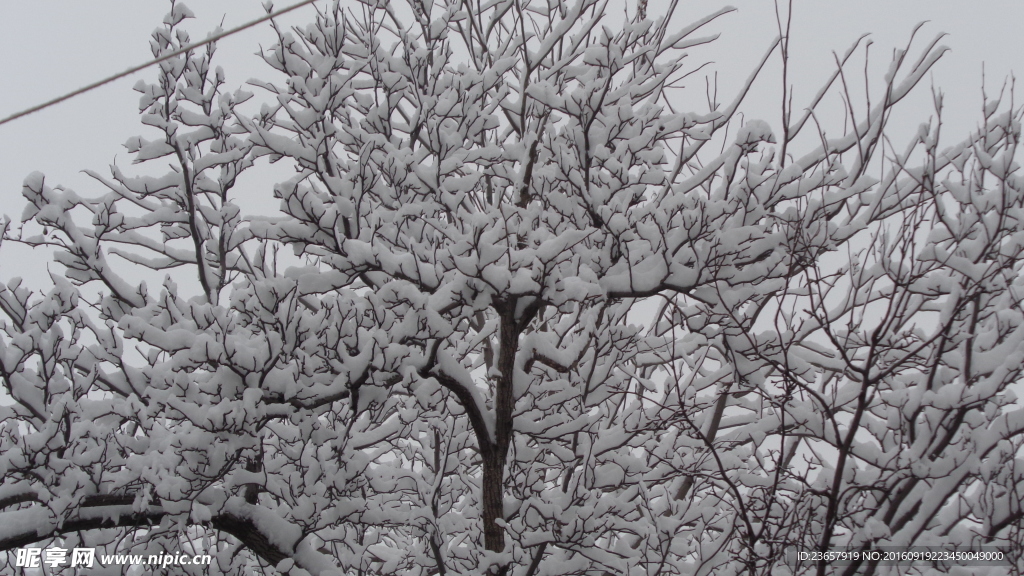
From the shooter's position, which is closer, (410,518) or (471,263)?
(471,263)

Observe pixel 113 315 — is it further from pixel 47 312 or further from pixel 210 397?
pixel 210 397

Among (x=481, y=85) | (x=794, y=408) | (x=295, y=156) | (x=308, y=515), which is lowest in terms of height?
(x=308, y=515)

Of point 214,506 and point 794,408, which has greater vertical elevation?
point 794,408

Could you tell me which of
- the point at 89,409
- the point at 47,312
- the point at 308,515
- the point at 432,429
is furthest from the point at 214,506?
the point at 432,429

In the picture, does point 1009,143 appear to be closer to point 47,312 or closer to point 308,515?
point 308,515

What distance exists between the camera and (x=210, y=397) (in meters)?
3.73

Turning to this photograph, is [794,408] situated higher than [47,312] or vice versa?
[47,312]

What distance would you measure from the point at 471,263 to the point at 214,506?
1889 mm

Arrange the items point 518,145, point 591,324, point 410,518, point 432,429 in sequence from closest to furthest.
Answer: point 410,518 < point 591,324 < point 518,145 < point 432,429

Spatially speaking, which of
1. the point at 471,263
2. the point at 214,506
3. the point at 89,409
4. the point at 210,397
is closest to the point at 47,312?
the point at 89,409

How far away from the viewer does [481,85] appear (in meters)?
4.89

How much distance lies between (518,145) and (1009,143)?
292 centimetres

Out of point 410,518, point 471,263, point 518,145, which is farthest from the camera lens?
point 518,145

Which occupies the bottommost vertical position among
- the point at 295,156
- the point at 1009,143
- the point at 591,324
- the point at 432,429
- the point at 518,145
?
the point at 432,429
